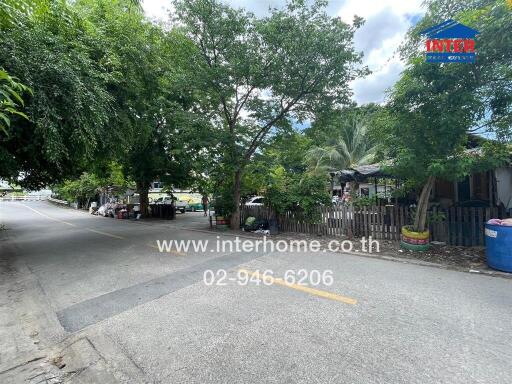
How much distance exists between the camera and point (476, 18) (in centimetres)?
490

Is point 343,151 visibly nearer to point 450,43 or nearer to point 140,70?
point 450,43

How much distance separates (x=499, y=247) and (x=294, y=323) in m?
4.69

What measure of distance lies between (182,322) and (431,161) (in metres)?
6.12

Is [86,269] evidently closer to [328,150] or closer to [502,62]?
Result: [502,62]

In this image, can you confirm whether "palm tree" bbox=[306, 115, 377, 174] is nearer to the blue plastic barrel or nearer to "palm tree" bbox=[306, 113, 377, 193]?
"palm tree" bbox=[306, 113, 377, 193]

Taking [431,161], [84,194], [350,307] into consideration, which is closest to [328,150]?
[431,161]

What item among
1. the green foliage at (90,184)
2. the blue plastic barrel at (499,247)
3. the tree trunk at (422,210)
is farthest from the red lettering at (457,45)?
the green foliage at (90,184)

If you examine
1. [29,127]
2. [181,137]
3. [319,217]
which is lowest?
[319,217]

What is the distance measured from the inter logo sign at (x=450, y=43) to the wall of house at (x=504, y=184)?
507cm

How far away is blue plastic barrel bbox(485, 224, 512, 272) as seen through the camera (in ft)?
15.6

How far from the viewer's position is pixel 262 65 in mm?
9016

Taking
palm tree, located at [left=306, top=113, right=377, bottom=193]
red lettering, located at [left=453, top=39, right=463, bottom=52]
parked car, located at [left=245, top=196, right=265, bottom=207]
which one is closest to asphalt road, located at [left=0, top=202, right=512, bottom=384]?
red lettering, located at [left=453, top=39, right=463, bottom=52]

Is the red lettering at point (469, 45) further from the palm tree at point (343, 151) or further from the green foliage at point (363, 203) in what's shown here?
the palm tree at point (343, 151)

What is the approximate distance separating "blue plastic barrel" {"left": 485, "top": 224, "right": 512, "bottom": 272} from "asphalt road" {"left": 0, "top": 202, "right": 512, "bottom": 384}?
0.57m
